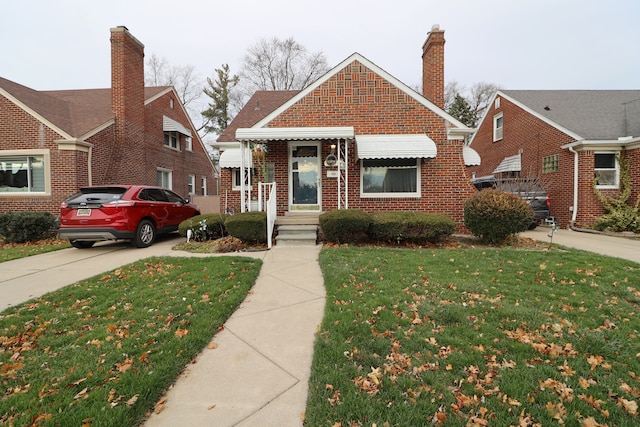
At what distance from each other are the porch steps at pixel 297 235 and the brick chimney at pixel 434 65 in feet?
21.3

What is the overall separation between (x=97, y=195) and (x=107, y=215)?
2.06ft

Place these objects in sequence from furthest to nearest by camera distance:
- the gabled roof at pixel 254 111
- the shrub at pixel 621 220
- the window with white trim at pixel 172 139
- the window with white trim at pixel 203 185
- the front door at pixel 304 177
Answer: the window with white trim at pixel 203 185
the window with white trim at pixel 172 139
the gabled roof at pixel 254 111
the shrub at pixel 621 220
the front door at pixel 304 177

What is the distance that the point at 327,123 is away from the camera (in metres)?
9.72

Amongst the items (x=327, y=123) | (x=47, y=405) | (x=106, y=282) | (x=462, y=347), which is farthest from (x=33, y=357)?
(x=327, y=123)

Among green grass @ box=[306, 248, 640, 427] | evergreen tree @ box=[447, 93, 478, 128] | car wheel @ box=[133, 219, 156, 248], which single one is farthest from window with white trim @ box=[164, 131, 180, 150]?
evergreen tree @ box=[447, 93, 478, 128]

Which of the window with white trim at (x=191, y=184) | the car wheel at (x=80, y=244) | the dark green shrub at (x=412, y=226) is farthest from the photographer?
the window with white trim at (x=191, y=184)

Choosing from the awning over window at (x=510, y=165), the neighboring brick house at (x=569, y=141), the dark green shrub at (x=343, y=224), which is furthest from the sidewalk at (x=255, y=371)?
the awning over window at (x=510, y=165)

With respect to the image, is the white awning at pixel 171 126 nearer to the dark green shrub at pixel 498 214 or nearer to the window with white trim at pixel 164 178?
the window with white trim at pixel 164 178

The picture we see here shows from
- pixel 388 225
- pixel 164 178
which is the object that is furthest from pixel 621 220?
pixel 164 178

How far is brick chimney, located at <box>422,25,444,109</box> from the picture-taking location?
10.0 m

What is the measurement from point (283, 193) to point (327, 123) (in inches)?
109

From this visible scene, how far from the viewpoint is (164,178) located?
1609cm

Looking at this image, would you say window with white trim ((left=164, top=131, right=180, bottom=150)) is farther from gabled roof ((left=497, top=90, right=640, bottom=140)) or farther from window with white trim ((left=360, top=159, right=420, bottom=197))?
gabled roof ((left=497, top=90, right=640, bottom=140))

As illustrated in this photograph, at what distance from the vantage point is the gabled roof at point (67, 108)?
10.8 metres
